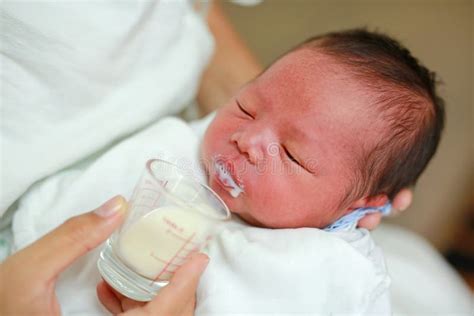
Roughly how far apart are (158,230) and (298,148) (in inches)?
12.4

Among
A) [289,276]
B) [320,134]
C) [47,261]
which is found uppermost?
[320,134]

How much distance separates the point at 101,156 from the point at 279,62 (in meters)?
0.42

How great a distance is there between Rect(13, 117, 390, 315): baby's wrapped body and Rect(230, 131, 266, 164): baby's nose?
0.14 metres

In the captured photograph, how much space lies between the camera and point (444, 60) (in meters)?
1.93

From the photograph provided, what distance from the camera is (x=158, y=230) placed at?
0.69 meters

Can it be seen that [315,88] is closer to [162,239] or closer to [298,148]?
[298,148]

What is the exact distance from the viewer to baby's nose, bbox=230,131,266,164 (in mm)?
867

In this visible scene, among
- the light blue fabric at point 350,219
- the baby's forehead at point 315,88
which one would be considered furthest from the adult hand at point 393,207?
the baby's forehead at point 315,88

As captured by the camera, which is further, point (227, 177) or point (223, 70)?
point (223, 70)

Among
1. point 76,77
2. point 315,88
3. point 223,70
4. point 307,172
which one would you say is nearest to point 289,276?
point 307,172

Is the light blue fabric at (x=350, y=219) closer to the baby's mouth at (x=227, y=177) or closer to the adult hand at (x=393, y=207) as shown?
the adult hand at (x=393, y=207)

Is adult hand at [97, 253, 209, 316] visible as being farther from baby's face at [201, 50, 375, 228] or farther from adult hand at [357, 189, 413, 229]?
adult hand at [357, 189, 413, 229]

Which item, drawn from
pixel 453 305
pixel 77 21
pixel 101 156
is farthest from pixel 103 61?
pixel 453 305

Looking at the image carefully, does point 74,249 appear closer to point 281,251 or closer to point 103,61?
point 281,251
